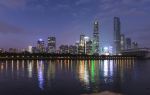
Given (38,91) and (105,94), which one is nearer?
(105,94)

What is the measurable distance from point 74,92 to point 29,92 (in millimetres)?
7973

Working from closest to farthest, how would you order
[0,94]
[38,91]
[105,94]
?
[105,94]
[0,94]
[38,91]

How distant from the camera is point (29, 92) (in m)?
55.1

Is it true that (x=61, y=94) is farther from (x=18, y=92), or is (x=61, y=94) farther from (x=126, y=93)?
(x=126, y=93)

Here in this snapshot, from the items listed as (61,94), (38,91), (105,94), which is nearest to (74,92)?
(61,94)

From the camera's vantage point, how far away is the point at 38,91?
56.8m

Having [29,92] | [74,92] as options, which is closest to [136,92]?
[74,92]

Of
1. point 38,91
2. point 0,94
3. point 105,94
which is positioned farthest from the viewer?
point 38,91

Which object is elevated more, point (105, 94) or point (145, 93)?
point (105, 94)

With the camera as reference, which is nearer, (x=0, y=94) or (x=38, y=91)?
(x=0, y=94)

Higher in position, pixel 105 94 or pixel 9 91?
pixel 105 94

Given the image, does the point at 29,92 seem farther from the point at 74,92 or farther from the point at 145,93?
the point at 145,93

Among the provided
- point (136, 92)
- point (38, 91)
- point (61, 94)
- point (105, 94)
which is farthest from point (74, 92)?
point (105, 94)

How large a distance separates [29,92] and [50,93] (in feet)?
13.6
